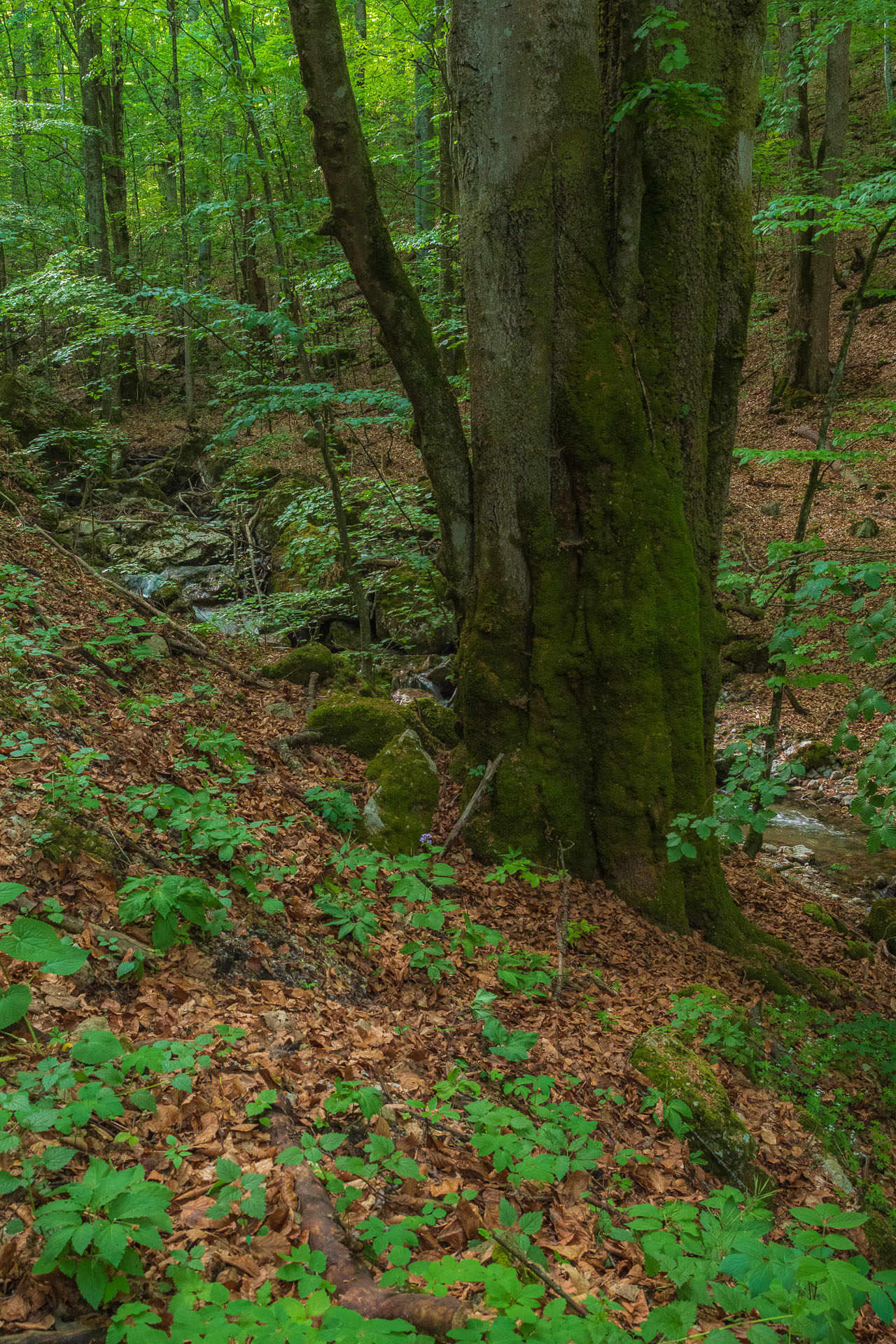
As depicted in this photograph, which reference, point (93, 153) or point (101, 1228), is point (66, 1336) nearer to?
point (101, 1228)

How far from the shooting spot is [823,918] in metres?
6.10

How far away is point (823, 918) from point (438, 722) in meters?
3.56

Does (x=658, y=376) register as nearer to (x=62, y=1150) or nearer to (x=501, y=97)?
(x=501, y=97)

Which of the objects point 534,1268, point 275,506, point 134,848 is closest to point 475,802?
point 134,848

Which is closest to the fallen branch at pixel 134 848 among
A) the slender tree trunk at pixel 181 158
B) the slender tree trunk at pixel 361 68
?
the slender tree trunk at pixel 361 68

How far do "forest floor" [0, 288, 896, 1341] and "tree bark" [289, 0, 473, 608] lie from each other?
2.04 m

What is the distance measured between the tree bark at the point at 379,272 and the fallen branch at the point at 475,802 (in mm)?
1214

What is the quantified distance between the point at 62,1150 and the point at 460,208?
5113 millimetres

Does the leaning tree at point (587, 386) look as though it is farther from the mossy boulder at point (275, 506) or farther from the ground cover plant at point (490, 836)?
the mossy boulder at point (275, 506)

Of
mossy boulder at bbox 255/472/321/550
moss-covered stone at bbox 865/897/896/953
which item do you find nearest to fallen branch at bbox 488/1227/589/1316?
moss-covered stone at bbox 865/897/896/953

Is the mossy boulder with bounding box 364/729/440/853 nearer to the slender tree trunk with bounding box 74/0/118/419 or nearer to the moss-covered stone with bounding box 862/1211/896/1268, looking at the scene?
the moss-covered stone with bounding box 862/1211/896/1268

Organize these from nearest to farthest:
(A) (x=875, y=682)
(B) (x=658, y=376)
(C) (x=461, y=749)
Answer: (B) (x=658, y=376) → (C) (x=461, y=749) → (A) (x=875, y=682)

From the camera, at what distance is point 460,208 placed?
15.6 feet

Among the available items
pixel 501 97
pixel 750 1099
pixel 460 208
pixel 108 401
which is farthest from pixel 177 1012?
pixel 108 401
